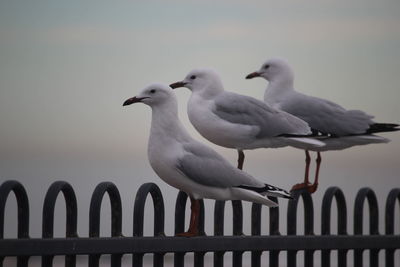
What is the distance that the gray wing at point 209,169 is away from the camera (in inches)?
271

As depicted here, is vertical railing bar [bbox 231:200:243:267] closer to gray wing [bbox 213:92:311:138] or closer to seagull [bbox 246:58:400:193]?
gray wing [bbox 213:92:311:138]

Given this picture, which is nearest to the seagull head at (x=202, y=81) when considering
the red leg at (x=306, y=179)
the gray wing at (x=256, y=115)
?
the gray wing at (x=256, y=115)

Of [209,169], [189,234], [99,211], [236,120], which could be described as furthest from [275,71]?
[99,211]

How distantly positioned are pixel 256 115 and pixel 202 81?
585mm

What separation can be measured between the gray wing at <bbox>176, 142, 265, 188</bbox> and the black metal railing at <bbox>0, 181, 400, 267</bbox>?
0.29 metres

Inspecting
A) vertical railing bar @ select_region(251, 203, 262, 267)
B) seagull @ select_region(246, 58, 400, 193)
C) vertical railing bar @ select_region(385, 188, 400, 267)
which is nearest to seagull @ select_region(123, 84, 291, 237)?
vertical railing bar @ select_region(251, 203, 262, 267)

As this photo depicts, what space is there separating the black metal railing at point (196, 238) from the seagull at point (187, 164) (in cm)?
21

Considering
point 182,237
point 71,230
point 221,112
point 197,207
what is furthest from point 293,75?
point 71,230

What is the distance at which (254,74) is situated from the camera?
1036 centimetres

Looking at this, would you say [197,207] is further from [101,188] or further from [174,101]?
[101,188]

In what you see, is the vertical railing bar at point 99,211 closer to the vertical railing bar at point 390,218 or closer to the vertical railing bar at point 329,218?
Answer: the vertical railing bar at point 329,218

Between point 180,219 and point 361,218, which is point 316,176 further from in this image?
point 180,219

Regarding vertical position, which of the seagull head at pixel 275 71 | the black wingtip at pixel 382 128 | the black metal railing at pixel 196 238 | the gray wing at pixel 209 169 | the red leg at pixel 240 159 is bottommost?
the black metal railing at pixel 196 238

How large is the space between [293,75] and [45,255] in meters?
5.65
